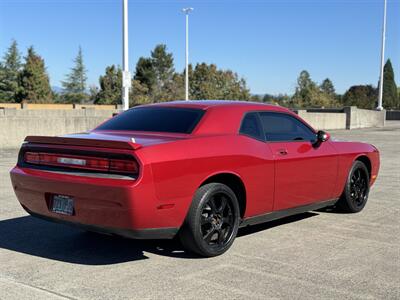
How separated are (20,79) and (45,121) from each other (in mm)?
52624

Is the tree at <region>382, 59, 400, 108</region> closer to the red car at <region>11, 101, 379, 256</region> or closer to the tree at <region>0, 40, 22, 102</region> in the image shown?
the tree at <region>0, 40, 22, 102</region>

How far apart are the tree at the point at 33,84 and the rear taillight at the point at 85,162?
62.0 meters

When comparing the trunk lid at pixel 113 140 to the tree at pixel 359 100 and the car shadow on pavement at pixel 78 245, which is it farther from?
the tree at pixel 359 100

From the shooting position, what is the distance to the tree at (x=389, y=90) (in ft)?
277

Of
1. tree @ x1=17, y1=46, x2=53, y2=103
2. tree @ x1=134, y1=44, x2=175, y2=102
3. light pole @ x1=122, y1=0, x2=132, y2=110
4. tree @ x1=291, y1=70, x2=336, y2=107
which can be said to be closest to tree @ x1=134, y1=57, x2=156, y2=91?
tree @ x1=134, y1=44, x2=175, y2=102

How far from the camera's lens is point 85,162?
4.73m

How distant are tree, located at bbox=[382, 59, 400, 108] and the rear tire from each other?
8118 cm

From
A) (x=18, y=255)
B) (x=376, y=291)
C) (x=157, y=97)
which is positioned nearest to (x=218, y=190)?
(x=376, y=291)

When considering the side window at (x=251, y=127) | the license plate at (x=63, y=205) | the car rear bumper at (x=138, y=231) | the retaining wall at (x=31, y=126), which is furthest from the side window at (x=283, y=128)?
the retaining wall at (x=31, y=126)

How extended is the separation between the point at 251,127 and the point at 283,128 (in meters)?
0.60

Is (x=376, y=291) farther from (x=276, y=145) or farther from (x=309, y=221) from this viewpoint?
(x=309, y=221)

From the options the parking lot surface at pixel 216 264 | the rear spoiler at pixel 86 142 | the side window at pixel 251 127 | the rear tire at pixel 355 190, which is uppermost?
the side window at pixel 251 127

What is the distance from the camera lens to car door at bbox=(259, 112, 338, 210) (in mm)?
5844

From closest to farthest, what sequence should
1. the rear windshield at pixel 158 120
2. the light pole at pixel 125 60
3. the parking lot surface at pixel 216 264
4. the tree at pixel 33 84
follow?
1. the parking lot surface at pixel 216 264
2. the rear windshield at pixel 158 120
3. the light pole at pixel 125 60
4. the tree at pixel 33 84
